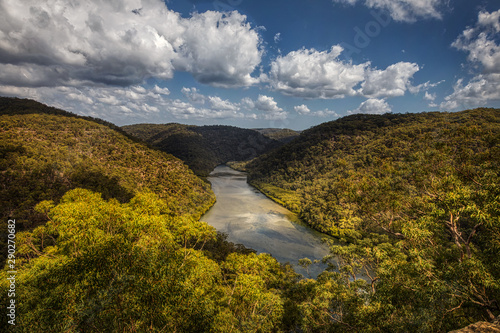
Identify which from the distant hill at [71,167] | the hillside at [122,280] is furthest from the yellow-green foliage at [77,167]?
the hillside at [122,280]

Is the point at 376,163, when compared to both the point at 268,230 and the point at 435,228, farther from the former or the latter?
the point at 268,230

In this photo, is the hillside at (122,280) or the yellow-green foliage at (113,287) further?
the hillside at (122,280)

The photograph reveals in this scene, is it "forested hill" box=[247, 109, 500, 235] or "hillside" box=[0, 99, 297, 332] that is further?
"forested hill" box=[247, 109, 500, 235]

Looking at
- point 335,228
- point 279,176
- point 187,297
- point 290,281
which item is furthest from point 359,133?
point 187,297

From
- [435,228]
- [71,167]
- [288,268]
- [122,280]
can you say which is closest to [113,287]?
[122,280]

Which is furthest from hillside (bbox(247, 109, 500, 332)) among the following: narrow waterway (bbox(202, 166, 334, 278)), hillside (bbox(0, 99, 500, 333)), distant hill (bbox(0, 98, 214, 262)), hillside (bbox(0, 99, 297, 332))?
distant hill (bbox(0, 98, 214, 262))

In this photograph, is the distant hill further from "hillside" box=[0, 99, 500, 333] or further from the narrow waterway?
"hillside" box=[0, 99, 500, 333]

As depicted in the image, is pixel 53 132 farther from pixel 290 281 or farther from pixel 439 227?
pixel 439 227

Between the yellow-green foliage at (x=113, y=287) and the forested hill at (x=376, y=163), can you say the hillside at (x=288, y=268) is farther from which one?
the forested hill at (x=376, y=163)

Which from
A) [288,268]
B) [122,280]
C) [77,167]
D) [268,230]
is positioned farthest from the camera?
[268,230]
